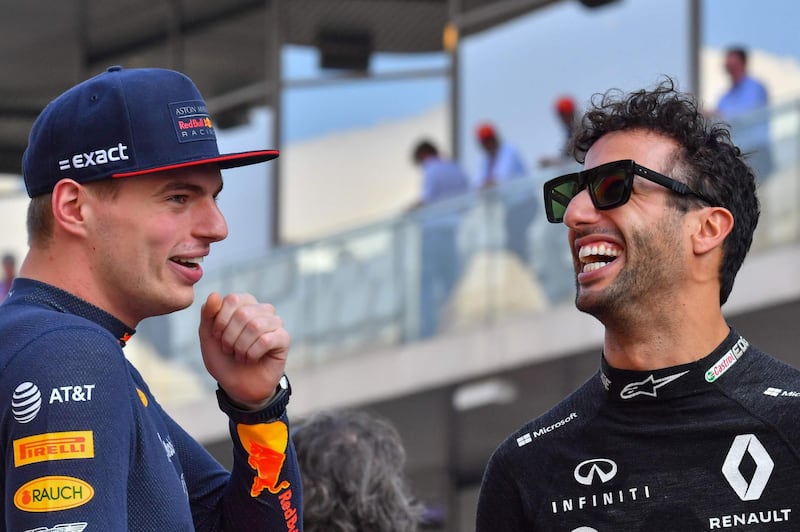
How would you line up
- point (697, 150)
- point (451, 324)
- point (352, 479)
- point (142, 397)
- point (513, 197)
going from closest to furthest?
point (142, 397), point (697, 150), point (352, 479), point (513, 197), point (451, 324)

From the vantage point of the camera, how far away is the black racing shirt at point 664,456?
3.33m

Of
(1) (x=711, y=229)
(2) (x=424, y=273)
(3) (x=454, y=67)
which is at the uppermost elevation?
(3) (x=454, y=67)

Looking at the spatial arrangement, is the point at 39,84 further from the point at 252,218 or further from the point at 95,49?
the point at 252,218

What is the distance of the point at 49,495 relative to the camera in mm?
2707

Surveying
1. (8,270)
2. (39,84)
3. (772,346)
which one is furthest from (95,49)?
(772,346)

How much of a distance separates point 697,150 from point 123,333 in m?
1.44

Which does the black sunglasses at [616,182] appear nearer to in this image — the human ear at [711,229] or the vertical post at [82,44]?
the human ear at [711,229]

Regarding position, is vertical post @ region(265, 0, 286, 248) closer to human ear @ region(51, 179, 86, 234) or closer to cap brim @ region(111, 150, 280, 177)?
cap brim @ region(111, 150, 280, 177)

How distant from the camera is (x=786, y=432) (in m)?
3.36

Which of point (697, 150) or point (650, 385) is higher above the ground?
point (697, 150)

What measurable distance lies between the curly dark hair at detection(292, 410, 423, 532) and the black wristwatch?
89cm

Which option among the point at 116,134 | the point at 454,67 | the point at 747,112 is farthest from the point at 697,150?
the point at 454,67

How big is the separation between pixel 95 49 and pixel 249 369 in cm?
2118

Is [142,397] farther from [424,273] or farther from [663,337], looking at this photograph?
[424,273]
